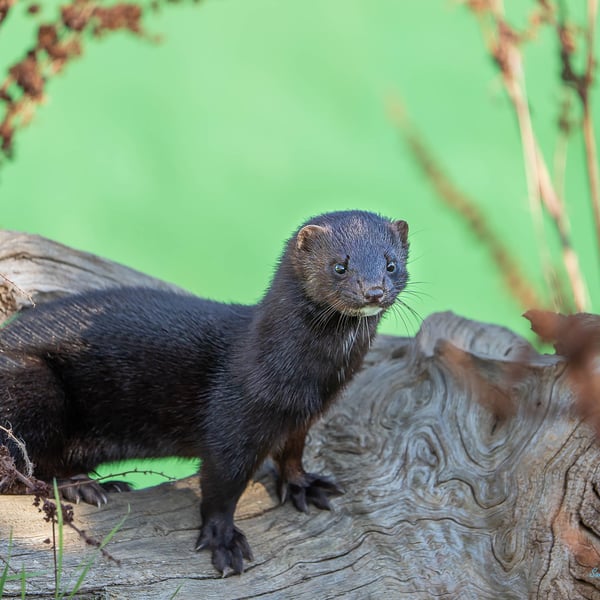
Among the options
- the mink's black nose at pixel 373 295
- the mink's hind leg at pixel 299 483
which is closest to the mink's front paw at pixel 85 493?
the mink's hind leg at pixel 299 483

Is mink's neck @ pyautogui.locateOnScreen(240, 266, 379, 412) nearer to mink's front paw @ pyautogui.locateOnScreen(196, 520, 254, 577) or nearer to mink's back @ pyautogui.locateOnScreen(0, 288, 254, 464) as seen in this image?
mink's back @ pyautogui.locateOnScreen(0, 288, 254, 464)

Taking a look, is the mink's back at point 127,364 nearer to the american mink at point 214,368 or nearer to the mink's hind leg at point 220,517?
the american mink at point 214,368

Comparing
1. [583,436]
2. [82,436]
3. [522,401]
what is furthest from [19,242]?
[583,436]

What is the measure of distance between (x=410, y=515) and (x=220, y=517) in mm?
901

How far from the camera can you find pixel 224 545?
4.02 m

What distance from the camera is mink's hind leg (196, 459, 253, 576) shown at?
4020 mm

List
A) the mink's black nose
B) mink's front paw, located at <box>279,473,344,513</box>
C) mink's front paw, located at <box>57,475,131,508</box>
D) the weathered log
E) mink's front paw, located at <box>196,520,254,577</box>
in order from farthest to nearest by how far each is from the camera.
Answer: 1. mink's front paw, located at <box>279,473,344,513</box>
2. mink's front paw, located at <box>57,475,131,508</box>
3. mink's front paw, located at <box>196,520,254,577</box>
4. the weathered log
5. the mink's black nose

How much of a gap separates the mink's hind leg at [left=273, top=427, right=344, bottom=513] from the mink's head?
2.97 feet

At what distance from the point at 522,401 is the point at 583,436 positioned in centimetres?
48

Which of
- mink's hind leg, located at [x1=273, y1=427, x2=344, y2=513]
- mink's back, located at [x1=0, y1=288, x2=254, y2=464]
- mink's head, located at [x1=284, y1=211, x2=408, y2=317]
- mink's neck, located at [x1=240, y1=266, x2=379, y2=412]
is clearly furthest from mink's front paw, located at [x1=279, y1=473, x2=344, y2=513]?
mink's head, located at [x1=284, y1=211, x2=408, y2=317]

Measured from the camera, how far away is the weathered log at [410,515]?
3818mm

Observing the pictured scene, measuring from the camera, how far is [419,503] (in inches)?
171

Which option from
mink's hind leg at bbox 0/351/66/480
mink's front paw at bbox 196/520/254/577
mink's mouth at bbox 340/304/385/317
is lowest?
mink's front paw at bbox 196/520/254/577

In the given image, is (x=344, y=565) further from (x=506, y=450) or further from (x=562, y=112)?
(x=562, y=112)
